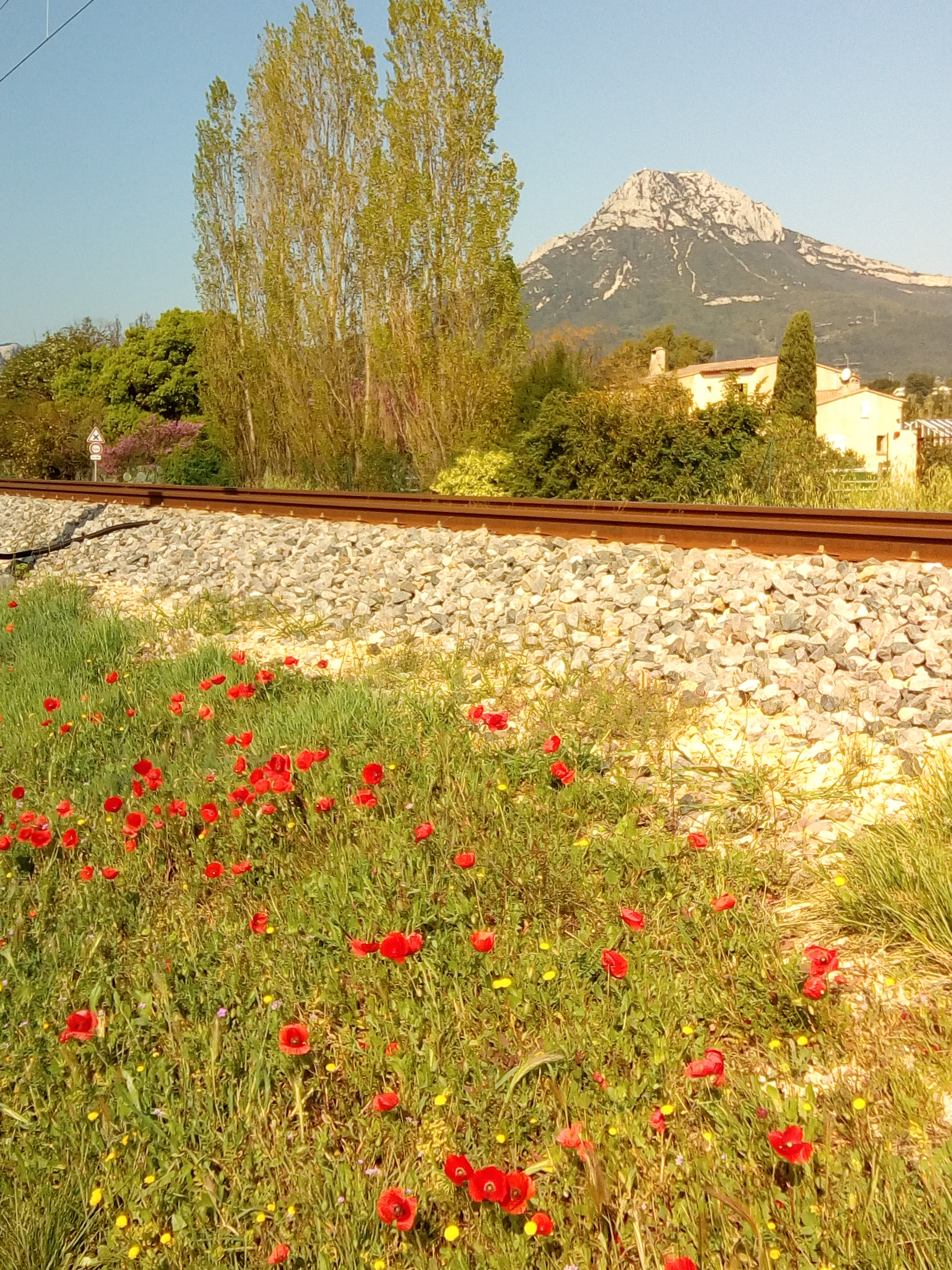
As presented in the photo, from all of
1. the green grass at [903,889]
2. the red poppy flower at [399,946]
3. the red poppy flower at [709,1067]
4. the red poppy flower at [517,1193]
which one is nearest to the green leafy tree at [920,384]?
the green grass at [903,889]

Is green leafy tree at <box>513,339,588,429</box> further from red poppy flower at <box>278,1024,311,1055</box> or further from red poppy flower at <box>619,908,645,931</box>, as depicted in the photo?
red poppy flower at <box>278,1024,311,1055</box>

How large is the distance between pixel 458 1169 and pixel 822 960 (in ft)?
3.27

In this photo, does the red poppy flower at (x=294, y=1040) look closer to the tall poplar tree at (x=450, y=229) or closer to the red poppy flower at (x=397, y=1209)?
the red poppy flower at (x=397, y=1209)

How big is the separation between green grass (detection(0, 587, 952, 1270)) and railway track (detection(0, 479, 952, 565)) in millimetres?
2839

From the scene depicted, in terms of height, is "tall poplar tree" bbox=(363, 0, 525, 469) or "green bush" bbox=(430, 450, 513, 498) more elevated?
"tall poplar tree" bbox=(363, 0, 525, 469)

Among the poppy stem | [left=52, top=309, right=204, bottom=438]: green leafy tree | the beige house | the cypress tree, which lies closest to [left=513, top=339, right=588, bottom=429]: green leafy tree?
the poppy stem

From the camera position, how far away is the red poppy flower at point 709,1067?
2078mm

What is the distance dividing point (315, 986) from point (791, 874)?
159cm

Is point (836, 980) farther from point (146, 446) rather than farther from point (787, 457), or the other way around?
point (146, 446)

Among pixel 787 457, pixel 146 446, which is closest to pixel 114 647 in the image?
pixel 787 457

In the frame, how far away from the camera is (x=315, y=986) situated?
2.79m

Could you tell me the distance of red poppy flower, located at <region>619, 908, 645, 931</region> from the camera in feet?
8.30

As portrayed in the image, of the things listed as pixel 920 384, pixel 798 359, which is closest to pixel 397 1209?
pixel 798 359

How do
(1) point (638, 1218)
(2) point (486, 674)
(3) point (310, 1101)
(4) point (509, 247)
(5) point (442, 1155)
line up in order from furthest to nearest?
(4) point (509, 247), (2) point (486, 674), (3) point (310, 1101), (5) point (442, 1155), (1) point (638, 1218)
